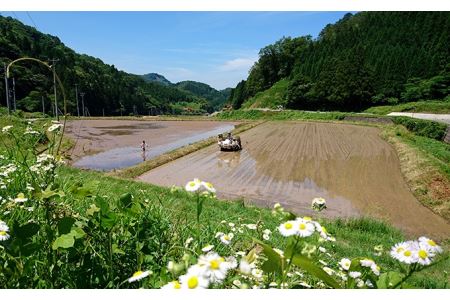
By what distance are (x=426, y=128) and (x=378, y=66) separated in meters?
31.7

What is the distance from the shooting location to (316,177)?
16516mm

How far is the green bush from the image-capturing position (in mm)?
24609

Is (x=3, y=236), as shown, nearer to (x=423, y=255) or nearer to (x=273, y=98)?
(x=423, y=255)

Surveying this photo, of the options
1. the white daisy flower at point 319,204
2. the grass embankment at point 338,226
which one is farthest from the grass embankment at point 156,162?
the white daisy flower at point 319,204

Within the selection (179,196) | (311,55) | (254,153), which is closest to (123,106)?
(311,55)

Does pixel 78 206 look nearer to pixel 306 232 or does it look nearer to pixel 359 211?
pixel 306 232

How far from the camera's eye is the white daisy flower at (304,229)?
111 cm

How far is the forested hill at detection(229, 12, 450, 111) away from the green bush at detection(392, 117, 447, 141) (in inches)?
695

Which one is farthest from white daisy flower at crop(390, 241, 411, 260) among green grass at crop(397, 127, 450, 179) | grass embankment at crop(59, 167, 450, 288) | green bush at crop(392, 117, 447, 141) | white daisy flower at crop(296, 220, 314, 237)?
green bush at crop(392, 117, 447, 141)

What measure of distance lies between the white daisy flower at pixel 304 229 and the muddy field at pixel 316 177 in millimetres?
10391

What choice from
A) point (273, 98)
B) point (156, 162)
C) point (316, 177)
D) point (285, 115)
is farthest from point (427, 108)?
point (273, 98)

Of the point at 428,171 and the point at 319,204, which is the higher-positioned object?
the point at 319,204

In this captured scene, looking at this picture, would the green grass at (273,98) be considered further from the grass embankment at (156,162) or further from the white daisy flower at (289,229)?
the white daisy flower at (289,229)

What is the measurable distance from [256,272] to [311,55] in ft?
241
